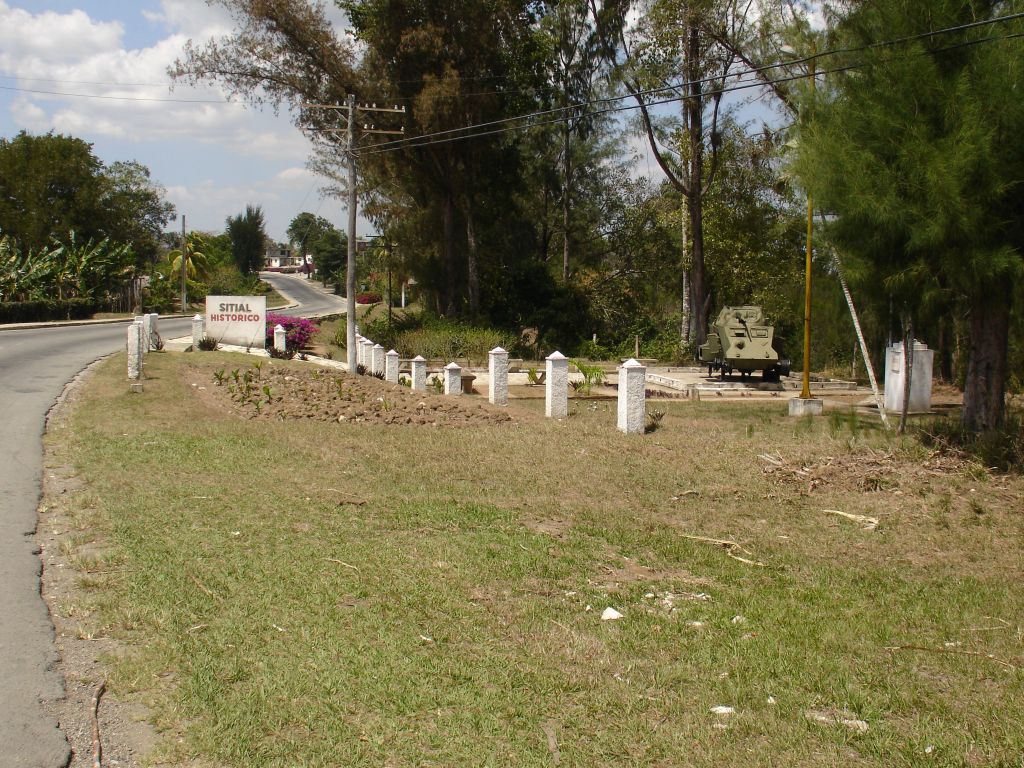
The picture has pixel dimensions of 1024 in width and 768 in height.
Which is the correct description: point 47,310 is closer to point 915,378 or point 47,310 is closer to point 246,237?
point 915,378

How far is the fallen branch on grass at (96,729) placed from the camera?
4309 mm

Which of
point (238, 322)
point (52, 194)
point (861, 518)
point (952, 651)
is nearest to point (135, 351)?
point (238, 322)

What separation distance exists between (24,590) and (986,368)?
10.7m

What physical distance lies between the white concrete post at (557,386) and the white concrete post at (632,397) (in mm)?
1773

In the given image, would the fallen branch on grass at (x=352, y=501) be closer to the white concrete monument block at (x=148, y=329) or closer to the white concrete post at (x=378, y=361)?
the white concrete monument block at (x=148, y=329)

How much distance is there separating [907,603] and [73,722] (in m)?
5.11

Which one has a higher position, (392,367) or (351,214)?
(351,214)

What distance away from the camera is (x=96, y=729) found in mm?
4562

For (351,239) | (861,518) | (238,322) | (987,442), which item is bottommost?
(861,518)

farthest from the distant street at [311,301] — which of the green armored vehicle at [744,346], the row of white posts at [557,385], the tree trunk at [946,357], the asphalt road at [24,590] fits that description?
the asphalt road at [24,590]

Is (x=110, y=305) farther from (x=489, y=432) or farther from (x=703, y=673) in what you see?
(x=703, y=673)

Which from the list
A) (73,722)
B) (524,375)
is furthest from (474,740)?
(524,375)

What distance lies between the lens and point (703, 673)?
203 inches

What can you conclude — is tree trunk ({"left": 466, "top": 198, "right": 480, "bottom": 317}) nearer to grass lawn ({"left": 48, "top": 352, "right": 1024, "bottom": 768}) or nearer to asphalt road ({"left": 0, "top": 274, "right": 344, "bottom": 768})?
asphalt road ({"left": 0, "top": 274, "right": 344, "bottom": 768})
